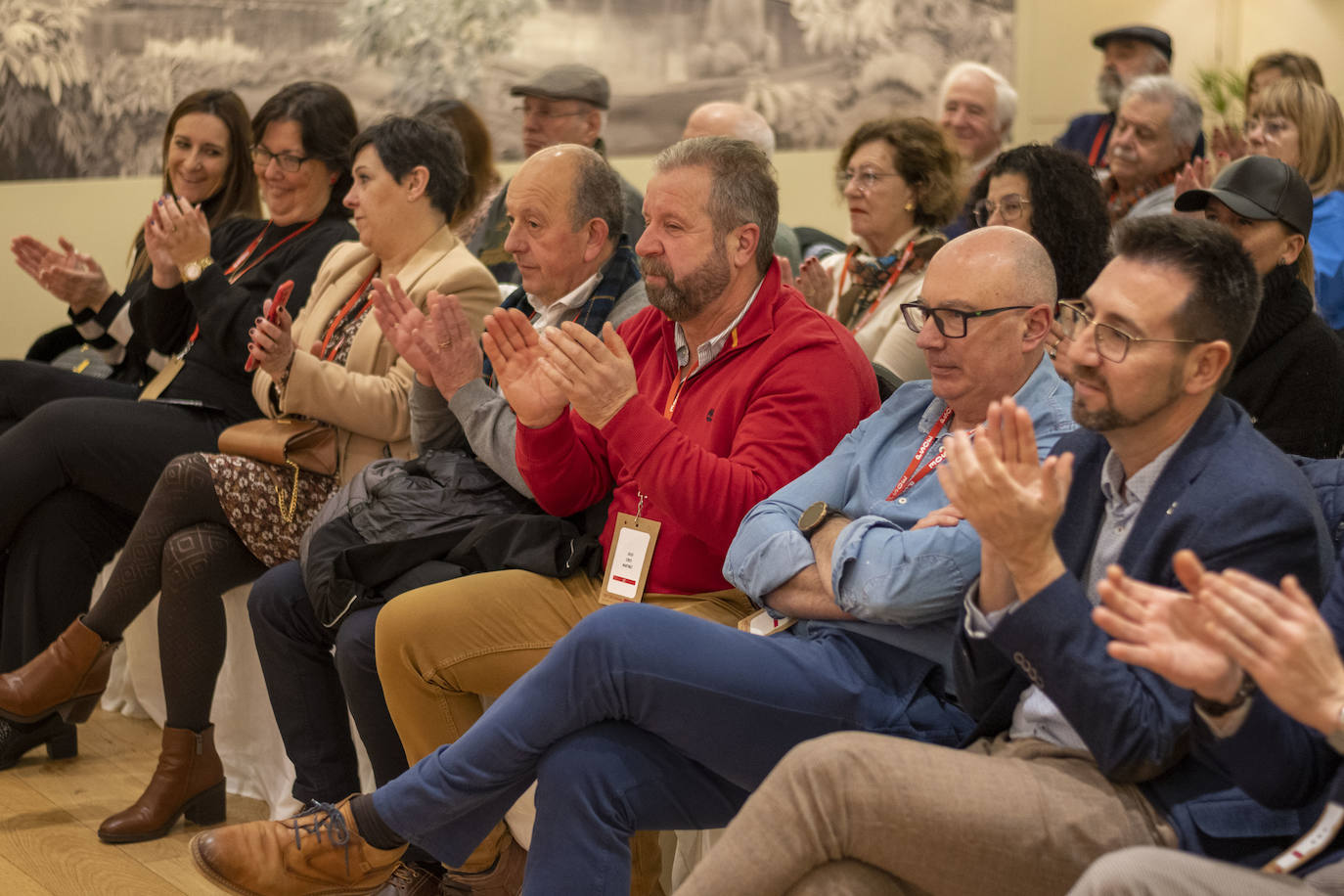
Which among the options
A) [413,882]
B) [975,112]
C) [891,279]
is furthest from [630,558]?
[975,112]

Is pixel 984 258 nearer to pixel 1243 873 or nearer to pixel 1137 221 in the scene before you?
pixel 1137 221

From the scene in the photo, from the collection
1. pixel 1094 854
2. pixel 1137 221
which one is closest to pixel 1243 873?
pixel 1094 854

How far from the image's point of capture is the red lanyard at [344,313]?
3.40 m

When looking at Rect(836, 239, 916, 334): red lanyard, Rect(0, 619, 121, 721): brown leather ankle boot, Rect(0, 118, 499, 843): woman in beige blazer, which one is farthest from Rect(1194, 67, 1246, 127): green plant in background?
Rect(0, 619, 121, 721): brown leather ankle boot

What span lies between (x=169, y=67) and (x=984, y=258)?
4296 millimetres

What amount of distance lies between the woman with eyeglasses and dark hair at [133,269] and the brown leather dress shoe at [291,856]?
223 cm

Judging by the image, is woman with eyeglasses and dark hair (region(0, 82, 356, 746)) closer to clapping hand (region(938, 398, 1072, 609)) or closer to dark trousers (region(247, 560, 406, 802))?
dark trousers (region(247, 560, 406, 802))

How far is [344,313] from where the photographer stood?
344cm

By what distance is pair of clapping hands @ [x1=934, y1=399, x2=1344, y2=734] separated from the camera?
144 cm

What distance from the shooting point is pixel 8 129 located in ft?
17.2

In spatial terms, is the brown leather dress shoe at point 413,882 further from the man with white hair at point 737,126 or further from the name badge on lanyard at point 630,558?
the man with white hair at point 737,126

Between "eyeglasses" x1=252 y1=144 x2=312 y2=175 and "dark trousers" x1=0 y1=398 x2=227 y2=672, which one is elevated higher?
"eyeglasses" x1=252 y1=144 x2=312 y2=175

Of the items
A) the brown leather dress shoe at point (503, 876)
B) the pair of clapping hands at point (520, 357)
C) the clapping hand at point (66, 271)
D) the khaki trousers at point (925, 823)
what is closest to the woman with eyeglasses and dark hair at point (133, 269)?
the clapping hand at point (66, 271)

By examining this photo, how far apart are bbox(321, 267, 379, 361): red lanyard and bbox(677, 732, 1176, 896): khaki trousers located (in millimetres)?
2005
